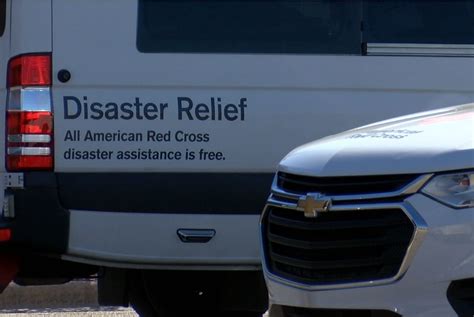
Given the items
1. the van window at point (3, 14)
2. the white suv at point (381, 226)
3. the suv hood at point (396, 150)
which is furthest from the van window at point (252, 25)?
the white suv at point (381, 226)

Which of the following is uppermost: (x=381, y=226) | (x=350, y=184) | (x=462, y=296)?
(x=350, y=184)

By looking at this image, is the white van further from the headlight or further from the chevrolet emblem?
the headlight

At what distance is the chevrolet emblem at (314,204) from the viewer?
14.2 ft

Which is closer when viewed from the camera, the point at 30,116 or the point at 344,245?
the point at 344,245

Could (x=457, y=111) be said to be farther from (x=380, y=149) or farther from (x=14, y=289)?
(x=14, y=289)

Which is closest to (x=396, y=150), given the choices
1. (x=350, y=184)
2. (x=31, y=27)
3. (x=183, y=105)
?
(x=350, y=184)

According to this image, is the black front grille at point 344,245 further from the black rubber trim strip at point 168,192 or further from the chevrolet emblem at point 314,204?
the black rubber trim strip at point 168,192

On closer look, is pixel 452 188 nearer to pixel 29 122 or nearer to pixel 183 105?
pixel 183 105

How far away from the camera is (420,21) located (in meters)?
6.38

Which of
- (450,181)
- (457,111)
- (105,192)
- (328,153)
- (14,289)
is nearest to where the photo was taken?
(450,181)

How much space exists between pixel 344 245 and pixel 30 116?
2359 millimetres

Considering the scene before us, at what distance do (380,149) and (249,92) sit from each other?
198 centimetres

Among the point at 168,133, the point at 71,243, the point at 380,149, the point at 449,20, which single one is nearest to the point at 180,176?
the point at 168,133

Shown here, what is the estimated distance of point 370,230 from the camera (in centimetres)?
425
